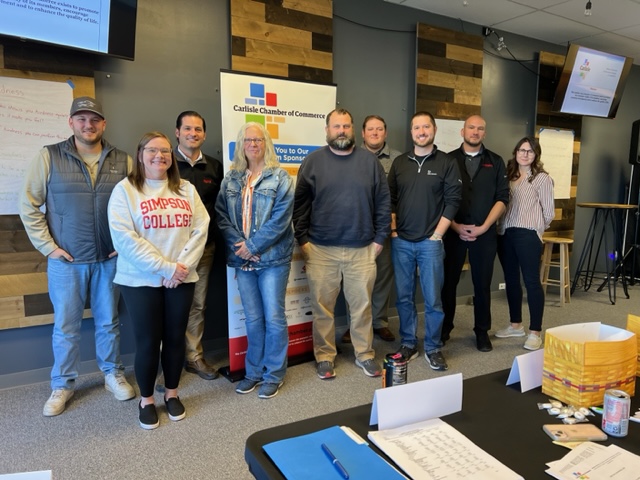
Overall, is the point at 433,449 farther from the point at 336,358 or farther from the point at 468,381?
the point at 336,358

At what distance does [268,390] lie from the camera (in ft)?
8.71

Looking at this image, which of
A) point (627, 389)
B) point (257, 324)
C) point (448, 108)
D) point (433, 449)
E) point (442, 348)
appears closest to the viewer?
point (433, 449)

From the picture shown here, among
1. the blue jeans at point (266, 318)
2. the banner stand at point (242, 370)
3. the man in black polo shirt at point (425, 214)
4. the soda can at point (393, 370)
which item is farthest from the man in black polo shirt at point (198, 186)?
the soda can at point (393, 370)

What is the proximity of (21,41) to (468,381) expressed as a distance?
9.15ft

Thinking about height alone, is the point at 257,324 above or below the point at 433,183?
below

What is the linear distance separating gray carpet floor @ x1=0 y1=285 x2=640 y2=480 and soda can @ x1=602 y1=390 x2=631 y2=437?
146 centimetres

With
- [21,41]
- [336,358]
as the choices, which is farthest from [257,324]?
[21,41]

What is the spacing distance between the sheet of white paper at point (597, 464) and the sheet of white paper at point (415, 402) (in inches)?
10.4

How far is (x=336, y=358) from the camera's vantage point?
3248mm

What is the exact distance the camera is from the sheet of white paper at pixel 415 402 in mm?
1061

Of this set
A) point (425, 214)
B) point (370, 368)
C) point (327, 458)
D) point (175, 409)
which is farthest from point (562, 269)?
point (327, 458)

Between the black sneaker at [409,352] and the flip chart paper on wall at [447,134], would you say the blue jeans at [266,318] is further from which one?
the flip chart paper on wall at [447,134]

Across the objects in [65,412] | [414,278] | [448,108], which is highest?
[448,108]

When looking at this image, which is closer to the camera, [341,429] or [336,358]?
[341,429]
